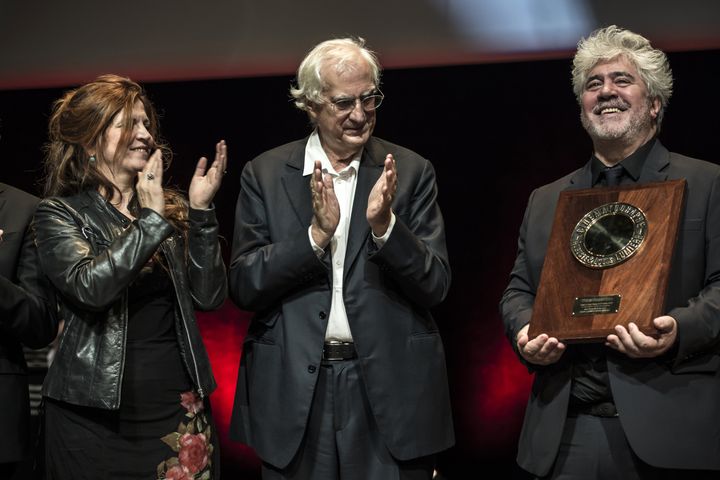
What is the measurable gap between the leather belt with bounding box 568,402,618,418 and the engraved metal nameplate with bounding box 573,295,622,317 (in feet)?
0.86

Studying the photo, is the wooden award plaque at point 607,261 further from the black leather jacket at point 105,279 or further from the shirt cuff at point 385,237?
the black leather jacket at point 105,279

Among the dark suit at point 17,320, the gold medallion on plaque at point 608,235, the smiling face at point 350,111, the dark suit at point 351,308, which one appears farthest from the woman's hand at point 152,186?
the gold medallion on plaque at point 608,235

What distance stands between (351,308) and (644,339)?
83cm

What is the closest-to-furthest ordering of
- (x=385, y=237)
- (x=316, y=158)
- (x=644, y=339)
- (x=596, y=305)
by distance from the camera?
1. (x=644, y=339)
2. (x=596, y=305)
3. (x=385, y=237)
4. (x=316, y=158)

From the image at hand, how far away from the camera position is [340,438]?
2.84m

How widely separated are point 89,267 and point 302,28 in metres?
1.93

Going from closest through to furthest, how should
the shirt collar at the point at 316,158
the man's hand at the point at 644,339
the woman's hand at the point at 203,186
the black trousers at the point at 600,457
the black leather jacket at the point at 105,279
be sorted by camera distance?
the man's hand at the point at 644,339 → the black trousers at the point at 600,457 → the black leather jacket at the point at 105,279 → the woman's hand at the point at 203,186 → the shirt collar at the point at 316,158

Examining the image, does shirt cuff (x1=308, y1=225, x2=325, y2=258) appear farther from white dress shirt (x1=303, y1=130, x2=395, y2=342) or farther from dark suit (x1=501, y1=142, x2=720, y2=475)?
dark suit (x1=501, y1=142, x2=720, y2=475)

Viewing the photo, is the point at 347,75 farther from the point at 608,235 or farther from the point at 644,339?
the point at 644,339

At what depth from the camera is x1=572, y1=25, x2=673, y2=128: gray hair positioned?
2842 millimetres

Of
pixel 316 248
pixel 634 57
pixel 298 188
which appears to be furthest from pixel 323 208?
pixel 634 57

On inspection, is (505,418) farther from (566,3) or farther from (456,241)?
(566,3)

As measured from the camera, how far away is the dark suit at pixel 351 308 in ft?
9.29

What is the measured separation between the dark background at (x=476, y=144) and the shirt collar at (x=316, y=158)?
1172 mm
